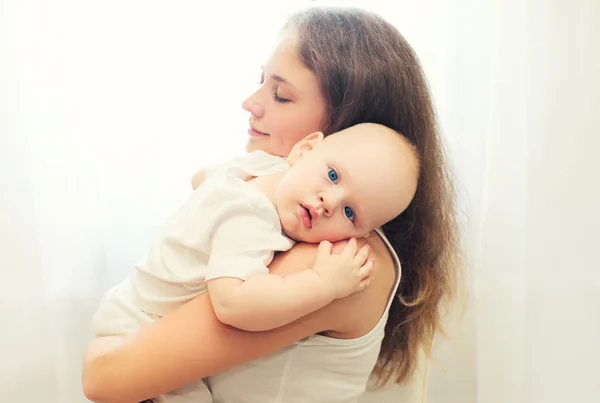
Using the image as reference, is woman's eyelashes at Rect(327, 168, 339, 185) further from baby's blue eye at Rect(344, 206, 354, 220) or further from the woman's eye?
the woman's eye

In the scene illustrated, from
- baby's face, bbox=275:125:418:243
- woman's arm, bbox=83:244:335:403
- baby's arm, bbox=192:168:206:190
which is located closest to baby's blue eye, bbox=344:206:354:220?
baby's face, bbox=275:125:418:243

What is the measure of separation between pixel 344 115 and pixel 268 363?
442mm

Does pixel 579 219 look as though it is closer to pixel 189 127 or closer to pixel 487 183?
pixel 487 183

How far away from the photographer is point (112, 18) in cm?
126

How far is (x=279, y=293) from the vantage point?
834 mm

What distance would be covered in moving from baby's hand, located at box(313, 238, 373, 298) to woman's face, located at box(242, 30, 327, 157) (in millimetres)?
246

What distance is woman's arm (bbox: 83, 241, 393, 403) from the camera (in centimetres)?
87

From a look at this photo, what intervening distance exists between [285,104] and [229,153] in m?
0.35

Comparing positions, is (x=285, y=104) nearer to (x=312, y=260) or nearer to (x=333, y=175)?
(x=333, y=175)

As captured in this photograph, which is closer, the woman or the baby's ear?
the woman

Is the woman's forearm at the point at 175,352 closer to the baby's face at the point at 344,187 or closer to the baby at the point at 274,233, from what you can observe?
the baby at the point at 274,233

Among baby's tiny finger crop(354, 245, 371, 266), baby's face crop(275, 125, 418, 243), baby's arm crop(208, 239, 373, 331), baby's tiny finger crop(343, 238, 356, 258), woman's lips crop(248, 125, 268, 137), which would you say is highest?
woman's lips crop(248, 125, 268, 137)

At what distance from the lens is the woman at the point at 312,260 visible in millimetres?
883

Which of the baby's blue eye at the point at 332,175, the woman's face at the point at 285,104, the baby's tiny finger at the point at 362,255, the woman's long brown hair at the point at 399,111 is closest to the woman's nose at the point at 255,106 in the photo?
the woman's face at the point at 285,104
